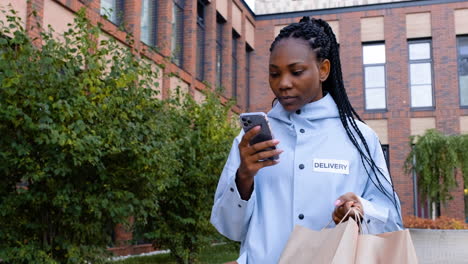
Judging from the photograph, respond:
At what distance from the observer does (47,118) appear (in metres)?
5.21

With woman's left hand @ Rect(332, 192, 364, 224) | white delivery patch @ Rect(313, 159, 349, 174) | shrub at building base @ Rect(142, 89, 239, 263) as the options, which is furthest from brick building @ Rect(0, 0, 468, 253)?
woman's left hand @ Rect(332, 192, 364, 224)

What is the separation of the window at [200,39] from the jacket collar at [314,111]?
17.0 meters

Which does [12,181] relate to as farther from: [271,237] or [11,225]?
[271,237]

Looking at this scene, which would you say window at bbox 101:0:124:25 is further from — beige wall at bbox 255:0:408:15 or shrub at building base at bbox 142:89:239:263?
beige wall at bbox 255:0:408:15

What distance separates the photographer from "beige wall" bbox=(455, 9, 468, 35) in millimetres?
22109

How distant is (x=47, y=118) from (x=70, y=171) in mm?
621

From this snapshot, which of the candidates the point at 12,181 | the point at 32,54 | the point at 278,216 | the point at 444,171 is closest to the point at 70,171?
the point at 12,181

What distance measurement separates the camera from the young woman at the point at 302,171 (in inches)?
68.4

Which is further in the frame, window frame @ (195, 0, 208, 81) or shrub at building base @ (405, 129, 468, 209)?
window frame @ (195, 0, 208, 81)

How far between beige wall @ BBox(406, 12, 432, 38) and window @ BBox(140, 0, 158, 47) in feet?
38.7

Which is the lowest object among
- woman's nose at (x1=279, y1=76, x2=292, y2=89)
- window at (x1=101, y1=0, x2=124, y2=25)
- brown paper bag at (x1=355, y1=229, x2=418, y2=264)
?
brown paper bag at (x1=355, y1=229, x2=418, y2=264)

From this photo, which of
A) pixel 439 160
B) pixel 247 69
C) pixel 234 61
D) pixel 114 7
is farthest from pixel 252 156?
pixel 247 69

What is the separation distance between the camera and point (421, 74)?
22625 millimetres

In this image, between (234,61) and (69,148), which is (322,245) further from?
(234,61)
